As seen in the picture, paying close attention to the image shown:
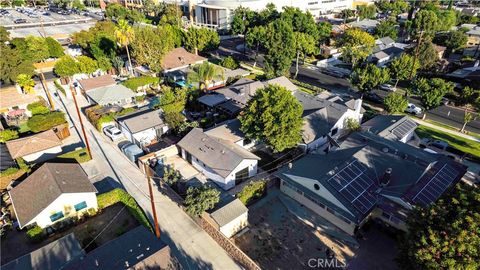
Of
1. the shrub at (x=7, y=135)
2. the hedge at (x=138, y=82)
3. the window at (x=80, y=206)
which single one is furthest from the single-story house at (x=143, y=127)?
the shrub at (x=7, y=135)

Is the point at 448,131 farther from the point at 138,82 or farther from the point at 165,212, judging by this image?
the point at 138,82

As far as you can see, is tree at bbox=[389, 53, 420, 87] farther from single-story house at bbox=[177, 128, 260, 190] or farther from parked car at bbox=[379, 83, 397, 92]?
single-story house at bbox=[177, 128, 260, 190]

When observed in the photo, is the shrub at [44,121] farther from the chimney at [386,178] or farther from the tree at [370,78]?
the tree at [370,78]

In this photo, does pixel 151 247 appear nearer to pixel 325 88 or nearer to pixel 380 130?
pixel 380 130

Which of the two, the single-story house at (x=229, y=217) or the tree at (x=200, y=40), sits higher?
the tree at (x=200, y=40)

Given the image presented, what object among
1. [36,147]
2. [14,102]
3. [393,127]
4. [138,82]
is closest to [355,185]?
[393,127]
